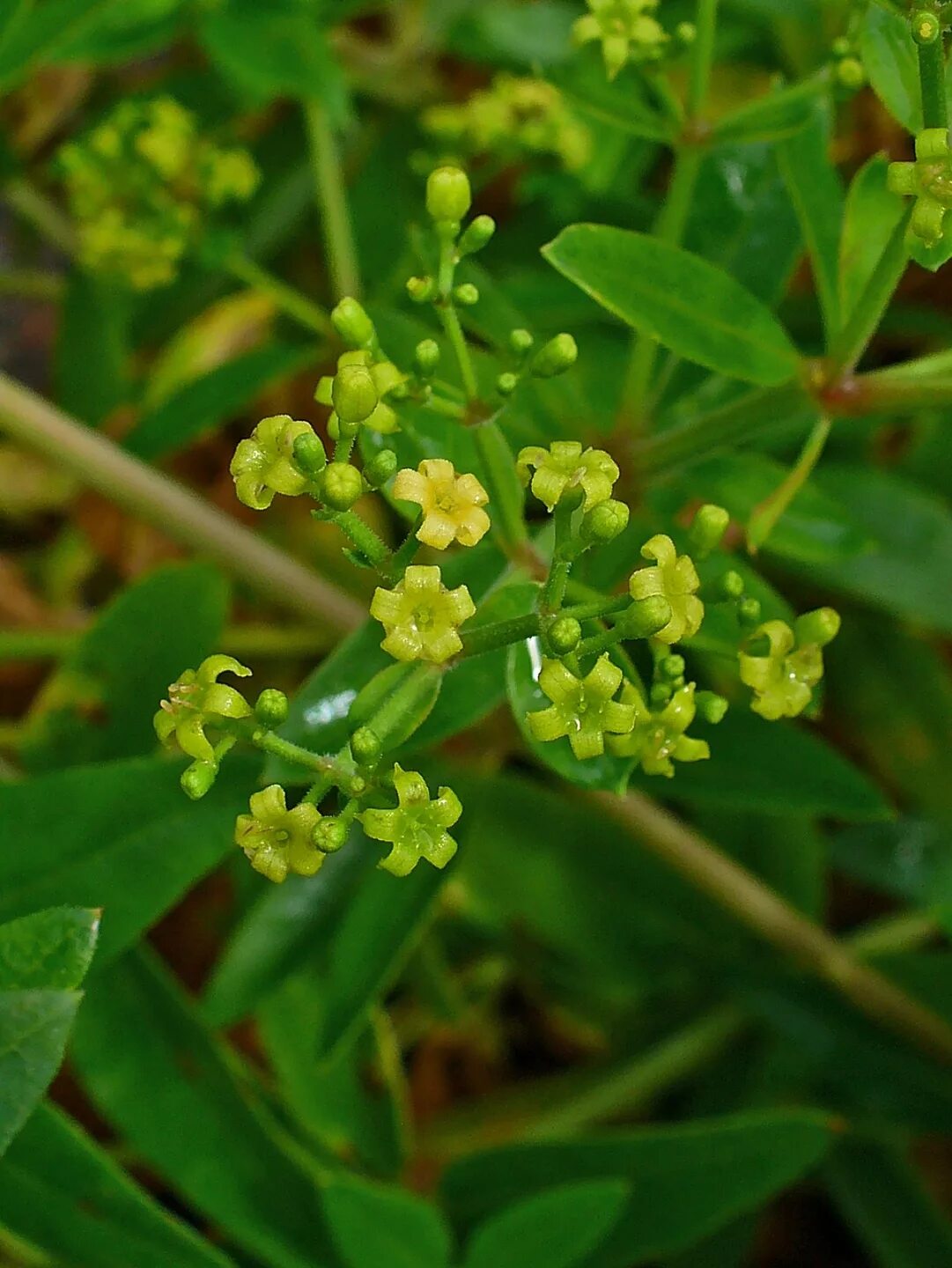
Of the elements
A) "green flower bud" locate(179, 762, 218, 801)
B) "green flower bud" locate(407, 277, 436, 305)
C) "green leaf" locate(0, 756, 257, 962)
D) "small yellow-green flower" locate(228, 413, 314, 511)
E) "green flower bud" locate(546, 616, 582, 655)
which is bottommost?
"green leaf" locate(0, 756, 257, 962)

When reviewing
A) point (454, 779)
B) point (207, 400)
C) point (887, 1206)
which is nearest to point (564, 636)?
point (454, 779)

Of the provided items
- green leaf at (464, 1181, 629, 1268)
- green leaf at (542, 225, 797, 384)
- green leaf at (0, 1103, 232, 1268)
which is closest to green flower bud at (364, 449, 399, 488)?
green leaf at (542, 225, 797, 384)

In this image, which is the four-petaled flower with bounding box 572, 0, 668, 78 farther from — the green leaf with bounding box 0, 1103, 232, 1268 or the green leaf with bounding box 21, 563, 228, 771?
the green leaf with bounding box 0, 1103, 232, 1268

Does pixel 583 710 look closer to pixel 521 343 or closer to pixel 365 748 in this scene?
pixel 365 748

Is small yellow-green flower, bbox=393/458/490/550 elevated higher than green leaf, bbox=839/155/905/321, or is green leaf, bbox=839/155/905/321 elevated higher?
green leaf, bbox=839/155/905/321

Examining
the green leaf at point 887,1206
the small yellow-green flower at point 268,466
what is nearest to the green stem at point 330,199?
the small yellow-green flower at point 268,466

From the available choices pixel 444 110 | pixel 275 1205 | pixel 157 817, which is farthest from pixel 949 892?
pixel 444 110
